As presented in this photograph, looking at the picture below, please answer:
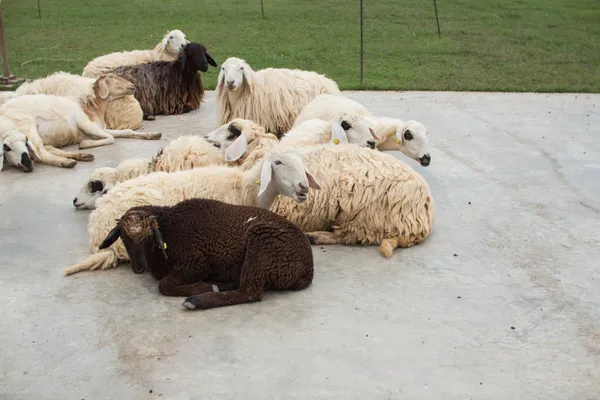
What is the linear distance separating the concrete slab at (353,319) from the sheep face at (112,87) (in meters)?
2.33

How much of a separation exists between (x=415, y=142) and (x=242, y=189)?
2197 millimetres

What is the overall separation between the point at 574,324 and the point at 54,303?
3194mm

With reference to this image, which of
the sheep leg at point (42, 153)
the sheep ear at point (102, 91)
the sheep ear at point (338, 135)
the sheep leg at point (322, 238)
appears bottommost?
the sheep leg at point (322, 238)

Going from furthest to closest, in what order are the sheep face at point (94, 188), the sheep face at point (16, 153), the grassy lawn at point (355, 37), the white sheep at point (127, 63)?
the grassy lawn at point (355, 37) → the white sheep at point (127, 63) → the sheep face at point (16, 153) → the sheep face at point (94, 188)

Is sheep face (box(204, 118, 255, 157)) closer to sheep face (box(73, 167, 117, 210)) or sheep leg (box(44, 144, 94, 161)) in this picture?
sheep face (box(73, 167, 117, 210))

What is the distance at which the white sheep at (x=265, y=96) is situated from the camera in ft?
28.8

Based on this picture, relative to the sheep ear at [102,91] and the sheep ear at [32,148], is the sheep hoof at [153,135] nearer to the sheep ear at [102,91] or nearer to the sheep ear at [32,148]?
the sheep ear at [102,91]

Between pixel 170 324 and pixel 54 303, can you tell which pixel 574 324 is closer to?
pixel 170 324

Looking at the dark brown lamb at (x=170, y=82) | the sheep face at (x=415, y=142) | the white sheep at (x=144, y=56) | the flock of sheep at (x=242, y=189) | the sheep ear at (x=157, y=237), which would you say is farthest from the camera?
the white sheep at (x=144, y=56)

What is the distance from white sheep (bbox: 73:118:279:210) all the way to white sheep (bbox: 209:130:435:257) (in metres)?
0.79

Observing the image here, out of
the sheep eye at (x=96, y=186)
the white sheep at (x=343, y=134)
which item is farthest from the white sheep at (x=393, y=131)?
the sheep eye at (x=96, y=186)

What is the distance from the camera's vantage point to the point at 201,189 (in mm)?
5941

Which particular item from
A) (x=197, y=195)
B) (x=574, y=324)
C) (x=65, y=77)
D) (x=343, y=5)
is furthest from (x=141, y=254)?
(x=343, y=5)

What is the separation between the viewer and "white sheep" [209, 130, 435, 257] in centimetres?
595
